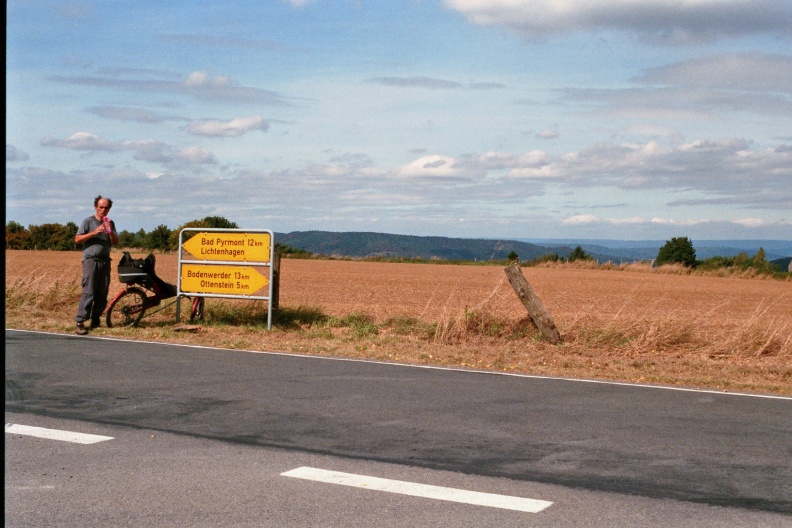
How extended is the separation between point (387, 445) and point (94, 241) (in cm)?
949

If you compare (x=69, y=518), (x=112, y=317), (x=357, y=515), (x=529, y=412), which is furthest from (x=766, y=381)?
(x=112, y=317)

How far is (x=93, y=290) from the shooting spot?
1475cm

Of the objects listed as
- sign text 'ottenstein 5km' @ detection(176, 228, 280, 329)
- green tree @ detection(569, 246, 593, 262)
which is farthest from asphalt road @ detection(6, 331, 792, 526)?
green tree @ detection(569, 246, 593, 262)

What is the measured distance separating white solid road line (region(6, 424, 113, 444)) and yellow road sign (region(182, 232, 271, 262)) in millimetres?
9023

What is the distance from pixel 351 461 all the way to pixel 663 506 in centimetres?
208

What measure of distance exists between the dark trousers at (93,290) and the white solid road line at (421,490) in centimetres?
977

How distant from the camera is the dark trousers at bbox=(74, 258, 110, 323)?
14.7m

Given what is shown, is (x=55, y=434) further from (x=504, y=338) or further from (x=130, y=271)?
(x=130, y=271)

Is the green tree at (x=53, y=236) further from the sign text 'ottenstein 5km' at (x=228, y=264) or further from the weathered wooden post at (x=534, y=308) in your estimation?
the weathered wooden post at (x=534, y=308)

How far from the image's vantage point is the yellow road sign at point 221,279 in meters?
16.1

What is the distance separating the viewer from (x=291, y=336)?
15.2 metres

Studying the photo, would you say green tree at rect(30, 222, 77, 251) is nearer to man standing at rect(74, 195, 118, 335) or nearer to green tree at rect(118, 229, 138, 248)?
green tree at rect(118, 229, 138, 248)

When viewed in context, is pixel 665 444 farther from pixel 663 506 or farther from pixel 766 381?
pixel 766 381

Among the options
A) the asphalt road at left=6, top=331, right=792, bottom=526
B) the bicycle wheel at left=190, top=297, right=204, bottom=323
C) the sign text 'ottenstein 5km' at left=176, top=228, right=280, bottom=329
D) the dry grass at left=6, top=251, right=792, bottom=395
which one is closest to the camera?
the asphalt road at left=6, top=331, right=792, bottom=526
